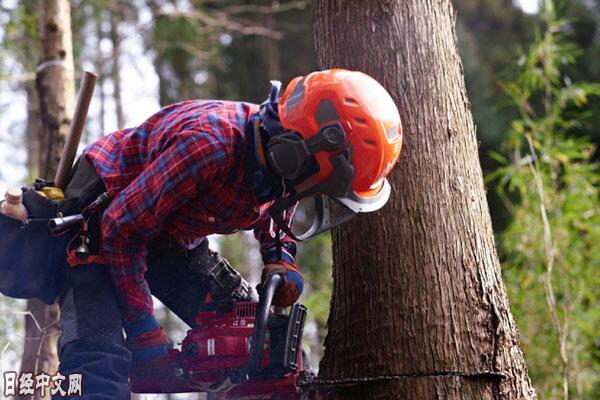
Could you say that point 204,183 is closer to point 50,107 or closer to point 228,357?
point 228,357

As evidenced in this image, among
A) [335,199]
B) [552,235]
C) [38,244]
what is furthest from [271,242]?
[552,235]

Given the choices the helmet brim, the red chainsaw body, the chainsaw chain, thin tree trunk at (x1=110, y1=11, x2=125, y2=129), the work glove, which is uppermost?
thin tree trunk at (x1=110, y1=11, x2=125, y2=129)

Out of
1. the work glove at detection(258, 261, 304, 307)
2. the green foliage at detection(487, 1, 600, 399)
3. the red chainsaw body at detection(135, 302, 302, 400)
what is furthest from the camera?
the green foliage at detection(487, 1, 600, 399)

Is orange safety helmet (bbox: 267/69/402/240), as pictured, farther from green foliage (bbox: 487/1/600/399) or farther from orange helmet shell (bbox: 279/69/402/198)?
green foliage (bbox: 487/1/600/399)

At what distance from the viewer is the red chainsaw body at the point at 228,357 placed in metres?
2.47

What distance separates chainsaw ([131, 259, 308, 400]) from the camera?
238 centimetres

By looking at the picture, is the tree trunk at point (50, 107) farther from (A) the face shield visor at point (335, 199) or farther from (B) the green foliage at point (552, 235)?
(B) the green foliage at point (552, 235)

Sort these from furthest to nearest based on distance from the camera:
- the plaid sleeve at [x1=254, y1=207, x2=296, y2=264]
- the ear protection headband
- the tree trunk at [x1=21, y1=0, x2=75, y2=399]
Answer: the tree trunk at [x1=21, y1=0, x2=75, y2=399]
the plaid sleeve at [x1=254, y1=207, x2=296, y2=264]
the ear protection headband

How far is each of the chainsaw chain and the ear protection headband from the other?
698 mm

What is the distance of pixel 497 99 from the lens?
10.5 meters

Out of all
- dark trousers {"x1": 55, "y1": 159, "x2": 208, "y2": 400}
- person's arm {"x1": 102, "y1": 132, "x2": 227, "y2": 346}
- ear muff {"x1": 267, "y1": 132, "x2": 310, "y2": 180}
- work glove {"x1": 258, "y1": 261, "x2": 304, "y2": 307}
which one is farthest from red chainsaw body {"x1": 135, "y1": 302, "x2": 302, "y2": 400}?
ear muff {"x1": 267, "y1": 132, "x2": 310, "y2": 180}

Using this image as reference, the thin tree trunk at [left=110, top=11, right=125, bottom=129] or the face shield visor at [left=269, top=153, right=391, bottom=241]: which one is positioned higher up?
the thin tree trunk at [left=110, top=11, right=125, bottom=129]

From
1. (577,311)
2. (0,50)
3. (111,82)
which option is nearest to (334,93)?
(577,311)

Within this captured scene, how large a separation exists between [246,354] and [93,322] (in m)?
0.53
